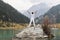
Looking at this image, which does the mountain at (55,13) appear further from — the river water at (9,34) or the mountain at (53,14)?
the river water at (9,34)

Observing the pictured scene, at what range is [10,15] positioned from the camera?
8594 millimetres

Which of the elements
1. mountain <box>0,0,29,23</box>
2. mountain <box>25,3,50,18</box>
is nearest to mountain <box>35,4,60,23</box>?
mountain <box>25,3,50,18</box>

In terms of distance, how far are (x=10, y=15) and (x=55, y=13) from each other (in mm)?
1929

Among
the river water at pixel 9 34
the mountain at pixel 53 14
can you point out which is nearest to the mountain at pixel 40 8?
the mountain at pixel 53 14

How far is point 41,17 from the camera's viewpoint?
28.8ft

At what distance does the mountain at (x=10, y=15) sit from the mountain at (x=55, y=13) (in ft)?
3.32

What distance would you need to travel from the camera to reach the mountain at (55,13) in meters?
8.77

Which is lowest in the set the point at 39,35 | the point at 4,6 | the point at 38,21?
the point at 39,35

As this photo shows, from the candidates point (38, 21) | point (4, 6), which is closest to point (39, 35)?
point (38, 21)

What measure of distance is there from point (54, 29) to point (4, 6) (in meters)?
2.34

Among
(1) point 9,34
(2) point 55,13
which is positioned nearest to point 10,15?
(1) point 9,34

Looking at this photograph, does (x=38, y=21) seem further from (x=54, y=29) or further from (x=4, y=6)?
(x=4, y=6)

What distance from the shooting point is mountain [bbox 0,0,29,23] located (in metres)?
8.59

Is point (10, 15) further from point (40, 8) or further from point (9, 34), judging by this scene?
point (40, 8)
